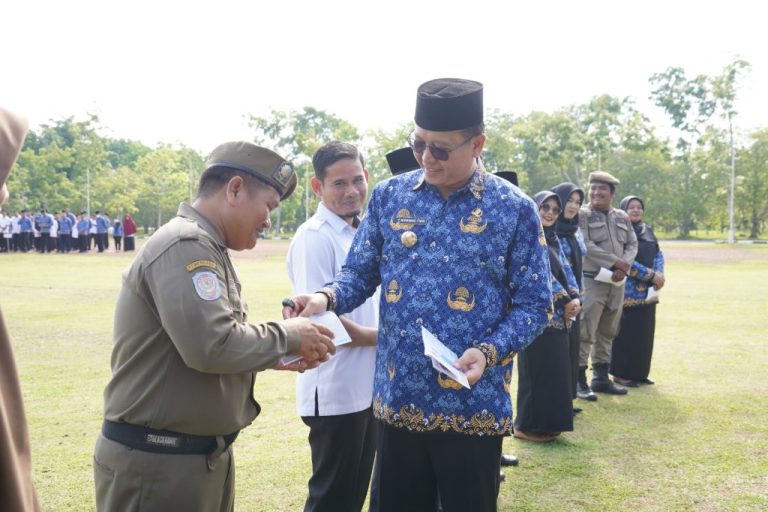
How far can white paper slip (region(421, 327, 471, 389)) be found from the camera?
237cm

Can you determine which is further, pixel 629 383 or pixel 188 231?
pixel 629 383

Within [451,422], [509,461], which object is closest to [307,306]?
[451,422]

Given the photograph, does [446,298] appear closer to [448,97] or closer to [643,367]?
[448,97]

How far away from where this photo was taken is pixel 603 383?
7836 millimetres

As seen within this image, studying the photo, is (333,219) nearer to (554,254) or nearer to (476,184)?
(476,184)

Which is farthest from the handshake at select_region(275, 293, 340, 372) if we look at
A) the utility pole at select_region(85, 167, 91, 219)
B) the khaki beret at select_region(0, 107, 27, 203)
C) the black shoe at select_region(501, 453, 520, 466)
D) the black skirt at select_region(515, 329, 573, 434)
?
the utility pole at select_region(85, 167, 91, 219)

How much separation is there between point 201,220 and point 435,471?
1406 mm

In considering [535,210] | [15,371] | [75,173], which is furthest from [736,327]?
[75,173]

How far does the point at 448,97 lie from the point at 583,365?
5.71 m

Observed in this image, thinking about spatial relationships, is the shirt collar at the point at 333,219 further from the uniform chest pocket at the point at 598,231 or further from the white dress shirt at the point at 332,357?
the uniform chest pocket at the point at 598,231

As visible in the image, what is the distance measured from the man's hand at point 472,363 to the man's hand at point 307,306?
647 millimetres

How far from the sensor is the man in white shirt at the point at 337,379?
3408 mm

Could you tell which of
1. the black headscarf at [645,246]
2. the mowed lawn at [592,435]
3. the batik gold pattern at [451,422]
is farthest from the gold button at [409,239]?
the black headscarf at [645,246]

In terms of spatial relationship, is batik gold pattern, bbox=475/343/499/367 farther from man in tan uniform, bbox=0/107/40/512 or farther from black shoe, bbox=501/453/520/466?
black shoe, bbox=501/453/520/466
